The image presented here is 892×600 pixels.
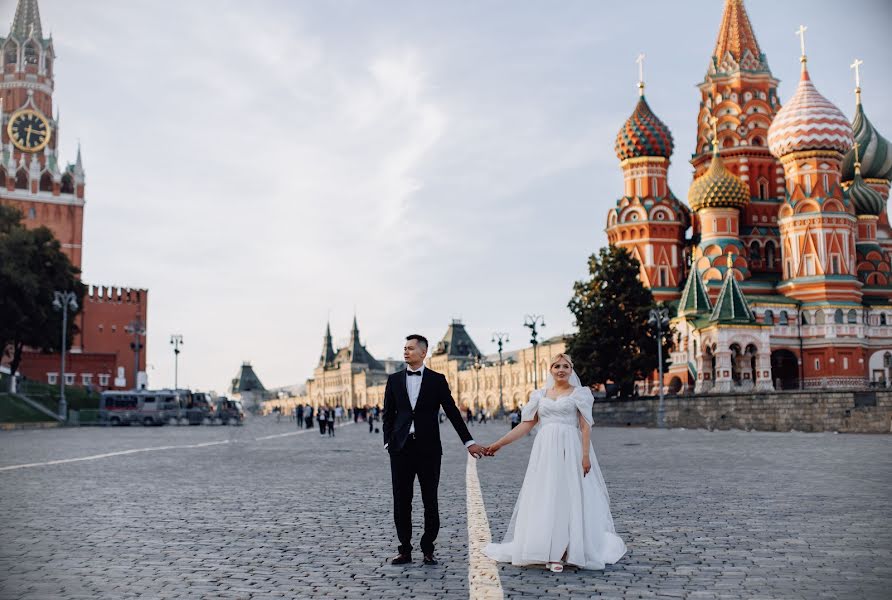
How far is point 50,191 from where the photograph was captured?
90.8 metres

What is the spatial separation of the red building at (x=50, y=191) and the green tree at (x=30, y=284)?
61.0 ft

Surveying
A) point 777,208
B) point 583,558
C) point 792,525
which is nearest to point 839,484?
point 792,525

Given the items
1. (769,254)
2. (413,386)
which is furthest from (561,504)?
(769,254)

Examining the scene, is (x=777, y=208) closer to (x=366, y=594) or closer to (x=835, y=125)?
(x=835, y=125)

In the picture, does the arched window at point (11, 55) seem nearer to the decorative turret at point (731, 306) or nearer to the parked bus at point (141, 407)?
the parked bus at point (141, 407)

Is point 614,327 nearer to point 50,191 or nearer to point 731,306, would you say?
point 731,306

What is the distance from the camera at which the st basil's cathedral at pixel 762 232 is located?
62.7 metres

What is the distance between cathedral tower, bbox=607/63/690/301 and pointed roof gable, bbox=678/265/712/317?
682 centimetres

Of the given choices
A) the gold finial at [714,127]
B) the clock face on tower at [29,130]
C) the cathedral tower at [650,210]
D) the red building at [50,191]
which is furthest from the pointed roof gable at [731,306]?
the clock face on tower at [29,130]

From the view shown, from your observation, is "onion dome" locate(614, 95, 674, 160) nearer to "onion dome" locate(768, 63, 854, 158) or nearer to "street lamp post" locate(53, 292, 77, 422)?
"onion dome" locate(768, 63, 854, 158)

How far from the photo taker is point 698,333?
60.2m

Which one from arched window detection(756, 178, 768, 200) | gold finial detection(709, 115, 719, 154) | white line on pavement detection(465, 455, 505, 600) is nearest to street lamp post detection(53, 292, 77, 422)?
white line on pavement detection(465, 455, 505, 600)

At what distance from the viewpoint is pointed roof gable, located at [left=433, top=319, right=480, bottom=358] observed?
138 metres

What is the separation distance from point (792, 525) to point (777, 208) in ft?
232
